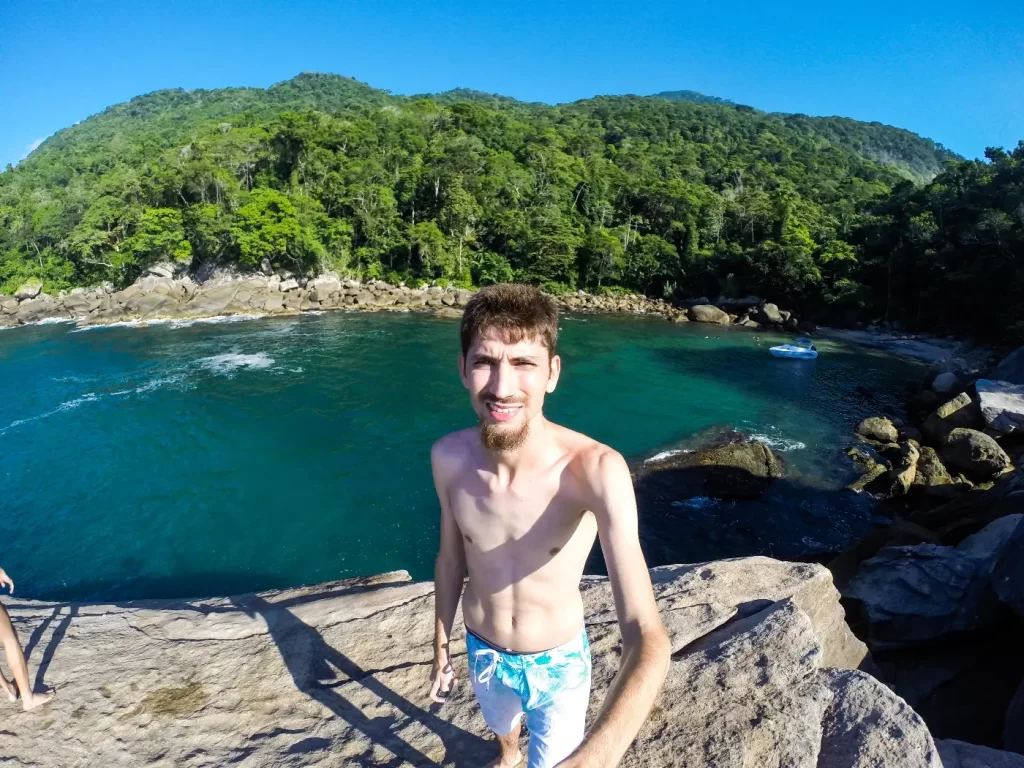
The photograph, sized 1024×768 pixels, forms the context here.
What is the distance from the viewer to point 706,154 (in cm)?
7394

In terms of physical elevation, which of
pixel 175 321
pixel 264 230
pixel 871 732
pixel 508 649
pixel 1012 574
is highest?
pixel 264 230

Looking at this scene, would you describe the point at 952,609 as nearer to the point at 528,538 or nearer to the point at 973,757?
the point at 973,757

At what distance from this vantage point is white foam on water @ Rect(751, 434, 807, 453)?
13562 millimetres

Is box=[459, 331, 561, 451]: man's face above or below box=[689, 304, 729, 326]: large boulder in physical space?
above

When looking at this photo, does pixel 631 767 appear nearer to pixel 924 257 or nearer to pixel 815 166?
pixel 924 257

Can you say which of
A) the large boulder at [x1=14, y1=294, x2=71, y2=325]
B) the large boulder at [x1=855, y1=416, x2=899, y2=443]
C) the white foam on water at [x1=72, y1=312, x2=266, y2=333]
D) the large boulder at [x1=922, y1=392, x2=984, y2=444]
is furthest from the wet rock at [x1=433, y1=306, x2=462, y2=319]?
the large boulder at [x1=922, y1=392, x2=984, y2=444]

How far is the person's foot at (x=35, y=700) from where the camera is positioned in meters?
2.82

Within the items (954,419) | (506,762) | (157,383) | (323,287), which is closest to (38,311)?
(323,287)

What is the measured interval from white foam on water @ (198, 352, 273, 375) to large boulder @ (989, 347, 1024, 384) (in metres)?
25.4

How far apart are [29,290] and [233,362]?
27.2 metres

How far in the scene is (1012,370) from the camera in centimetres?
1673

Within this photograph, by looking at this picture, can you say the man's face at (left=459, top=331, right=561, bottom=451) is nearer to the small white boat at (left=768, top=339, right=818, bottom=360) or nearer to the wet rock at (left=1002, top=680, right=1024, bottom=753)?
the wet rock at (left=1002, top=680, right=1024, bottom=753)

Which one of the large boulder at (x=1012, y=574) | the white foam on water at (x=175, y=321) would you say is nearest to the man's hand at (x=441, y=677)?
the large boulder at (x=1012, y=574)

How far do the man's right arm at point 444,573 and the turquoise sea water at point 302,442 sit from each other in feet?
21.4
